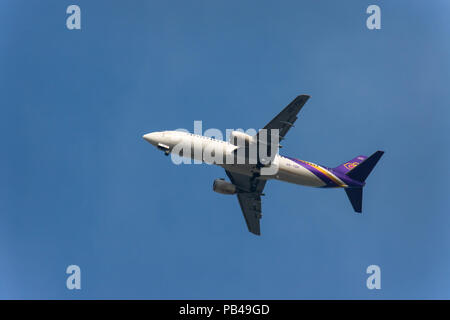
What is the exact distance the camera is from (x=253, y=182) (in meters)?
64.2

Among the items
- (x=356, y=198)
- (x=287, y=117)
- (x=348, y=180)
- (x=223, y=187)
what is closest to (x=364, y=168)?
(x=348, y=180)

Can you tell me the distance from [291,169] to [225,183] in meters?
A: 9.43

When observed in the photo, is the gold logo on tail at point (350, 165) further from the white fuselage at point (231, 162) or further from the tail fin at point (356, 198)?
the tail fin at point (356, 198)

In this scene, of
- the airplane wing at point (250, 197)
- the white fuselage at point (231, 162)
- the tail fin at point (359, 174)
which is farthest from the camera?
the airplane wing at point (250, 197)

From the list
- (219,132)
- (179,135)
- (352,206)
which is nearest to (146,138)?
(179,135)

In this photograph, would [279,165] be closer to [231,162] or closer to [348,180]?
[231,162]

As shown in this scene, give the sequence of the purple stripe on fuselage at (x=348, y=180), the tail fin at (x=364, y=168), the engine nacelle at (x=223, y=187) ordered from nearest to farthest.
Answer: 1. the tail fin at (x=364, y=168)
2. the purple stripe on fuselage at (x=348, y=180)
3. the engine nacelle at (x=223, y=187)

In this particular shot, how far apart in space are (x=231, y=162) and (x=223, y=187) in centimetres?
600

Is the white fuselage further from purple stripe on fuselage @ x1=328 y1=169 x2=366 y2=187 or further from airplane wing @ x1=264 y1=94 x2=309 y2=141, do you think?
airplane wing @ x1=264 y1=94 x2=309 y2=141

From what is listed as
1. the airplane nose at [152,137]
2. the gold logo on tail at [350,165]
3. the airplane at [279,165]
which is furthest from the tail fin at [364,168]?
the airplane nose at [152,137]

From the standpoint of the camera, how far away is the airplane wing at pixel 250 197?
65062 mm

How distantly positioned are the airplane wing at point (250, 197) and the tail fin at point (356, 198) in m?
10.8

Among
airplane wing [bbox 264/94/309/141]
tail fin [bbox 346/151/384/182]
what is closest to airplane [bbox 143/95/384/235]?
tail fin [bbox 346/151/384/182]

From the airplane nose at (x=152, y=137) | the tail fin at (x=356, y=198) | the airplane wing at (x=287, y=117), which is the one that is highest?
the airplane wing at (x=287, y=117)
